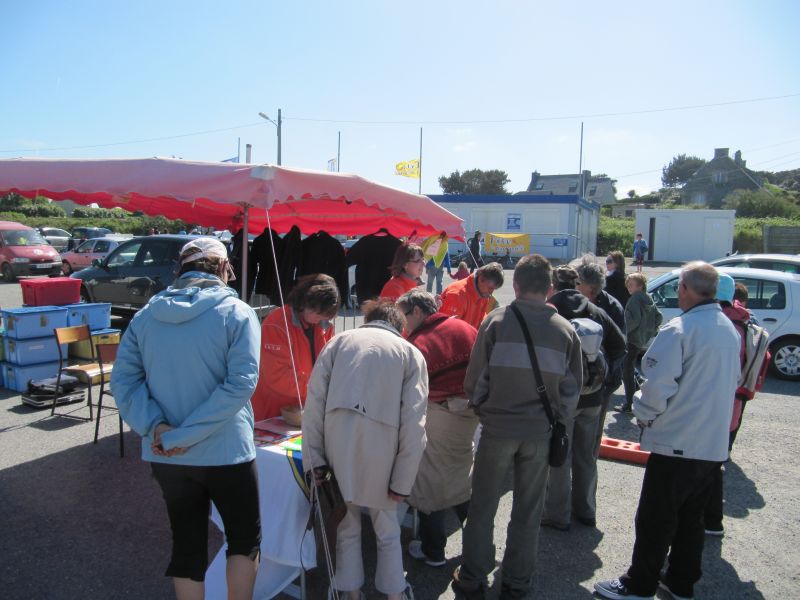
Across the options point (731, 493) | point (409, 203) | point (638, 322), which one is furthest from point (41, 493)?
point (638, 322)

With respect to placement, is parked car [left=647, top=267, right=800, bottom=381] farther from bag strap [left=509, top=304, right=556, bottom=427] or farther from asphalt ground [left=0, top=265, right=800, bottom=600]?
bag strap [left=509, top=304, right=556, bottom=427]

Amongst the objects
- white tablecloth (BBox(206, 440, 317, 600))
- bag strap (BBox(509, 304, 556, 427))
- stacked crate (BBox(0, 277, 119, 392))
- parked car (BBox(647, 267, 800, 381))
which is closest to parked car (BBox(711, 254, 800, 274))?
parked car (BBox(647, 267, 800, 381))

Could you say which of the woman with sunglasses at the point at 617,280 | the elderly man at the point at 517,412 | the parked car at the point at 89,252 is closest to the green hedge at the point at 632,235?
the parked car at the point at 89,252

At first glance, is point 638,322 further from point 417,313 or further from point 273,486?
point 273,486

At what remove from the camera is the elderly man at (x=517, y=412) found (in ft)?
9.16

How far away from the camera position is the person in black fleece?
11.6 ft

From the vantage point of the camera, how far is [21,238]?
18.7m

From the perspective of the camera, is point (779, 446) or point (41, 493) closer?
point (41, 493)

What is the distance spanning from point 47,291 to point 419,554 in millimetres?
6127

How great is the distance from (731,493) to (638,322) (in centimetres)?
210

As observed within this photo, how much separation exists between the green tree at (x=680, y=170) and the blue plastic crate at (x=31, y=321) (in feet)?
316

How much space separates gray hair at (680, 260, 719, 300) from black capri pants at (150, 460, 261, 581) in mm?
2335

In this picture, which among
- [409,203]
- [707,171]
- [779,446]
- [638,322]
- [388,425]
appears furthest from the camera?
[707,171]

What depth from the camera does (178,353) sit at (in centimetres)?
226
